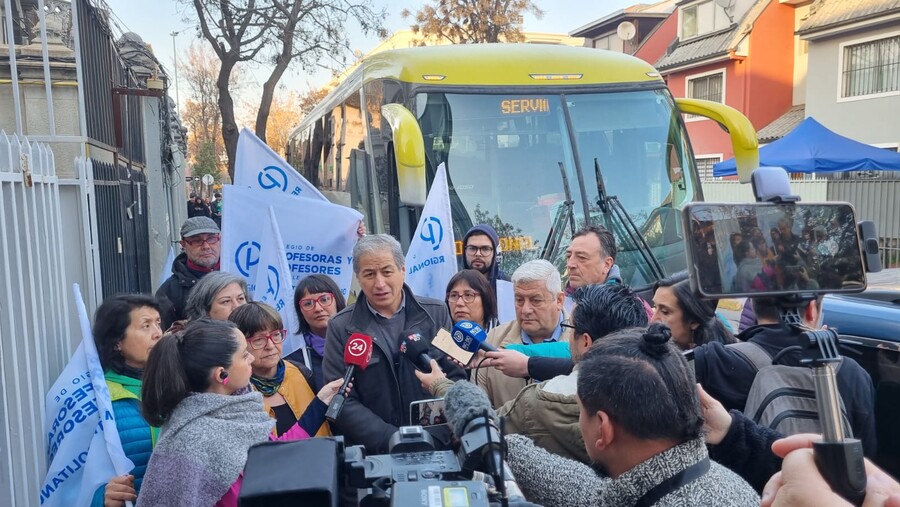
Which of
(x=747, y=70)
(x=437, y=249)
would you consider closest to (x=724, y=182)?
(x=747, y=70)

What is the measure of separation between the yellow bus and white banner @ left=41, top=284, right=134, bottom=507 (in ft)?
11.6

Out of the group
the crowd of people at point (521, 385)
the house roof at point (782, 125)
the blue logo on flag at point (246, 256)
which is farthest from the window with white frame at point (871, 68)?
the blue logo on flag at point (246, 256)

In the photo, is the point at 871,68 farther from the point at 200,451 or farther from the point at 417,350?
the point at 200,451

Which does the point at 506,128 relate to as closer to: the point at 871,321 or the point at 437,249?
the point at 437,249

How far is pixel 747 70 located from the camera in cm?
2616

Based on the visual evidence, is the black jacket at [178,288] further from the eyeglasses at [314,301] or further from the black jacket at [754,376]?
the black jacket at [754,376]

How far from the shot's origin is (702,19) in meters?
29.2

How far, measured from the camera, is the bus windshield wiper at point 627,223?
20.9 ft

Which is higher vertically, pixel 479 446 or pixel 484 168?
pixel 484 168

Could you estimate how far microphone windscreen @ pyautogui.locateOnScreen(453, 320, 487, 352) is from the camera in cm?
286

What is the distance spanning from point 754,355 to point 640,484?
1.17m

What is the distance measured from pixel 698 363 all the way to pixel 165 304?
3.83 meters

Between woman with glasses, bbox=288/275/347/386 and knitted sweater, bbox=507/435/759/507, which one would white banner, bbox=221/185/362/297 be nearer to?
woman with glasses, bbox=288/275/347/386

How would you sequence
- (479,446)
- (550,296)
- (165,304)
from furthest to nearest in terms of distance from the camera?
(165,304) → (550,296) → (479,446)
